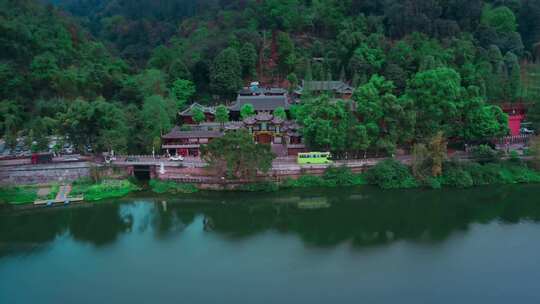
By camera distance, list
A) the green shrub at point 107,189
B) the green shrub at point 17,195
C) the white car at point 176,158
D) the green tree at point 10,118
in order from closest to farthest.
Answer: the green shrub at point 17,195, the green shrub at point 107,189, the white car at point 176,158, the green tree at point 10,118

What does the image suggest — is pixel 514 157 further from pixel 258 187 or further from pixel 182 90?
pixel 182 90

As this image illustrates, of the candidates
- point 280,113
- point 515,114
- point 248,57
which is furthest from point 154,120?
point 515,114

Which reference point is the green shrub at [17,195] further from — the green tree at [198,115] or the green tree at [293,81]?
the green tree at [293,81]

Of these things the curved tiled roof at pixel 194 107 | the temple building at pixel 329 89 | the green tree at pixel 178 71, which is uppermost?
the green tree at pixel 178 71

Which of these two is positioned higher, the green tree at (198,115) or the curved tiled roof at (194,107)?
the curved tiled roof at (194,107)

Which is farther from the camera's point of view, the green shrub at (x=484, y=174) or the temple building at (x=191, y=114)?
the temple building at (x=191, y=114)

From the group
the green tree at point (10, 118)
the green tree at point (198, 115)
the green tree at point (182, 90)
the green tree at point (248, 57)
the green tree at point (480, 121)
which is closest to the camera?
the green tree at point (480, 121)

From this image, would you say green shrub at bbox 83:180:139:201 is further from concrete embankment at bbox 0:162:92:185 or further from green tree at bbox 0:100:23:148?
green tree at bbox 0:100:23:148

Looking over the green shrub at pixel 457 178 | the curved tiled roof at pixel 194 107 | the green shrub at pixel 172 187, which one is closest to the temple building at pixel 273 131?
the curved tiled roof at pixel 194 107
